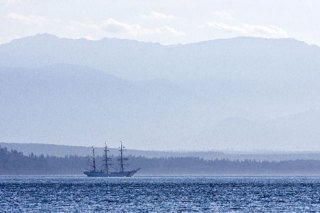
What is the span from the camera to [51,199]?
186875mm

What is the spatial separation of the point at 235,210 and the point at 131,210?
11.8 metres

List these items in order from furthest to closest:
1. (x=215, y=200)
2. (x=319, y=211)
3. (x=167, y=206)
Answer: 1. (x=215, y=200)
2. (x=167, y=206)
3. (x=319, y=211)

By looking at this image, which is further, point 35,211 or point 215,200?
point 215,200

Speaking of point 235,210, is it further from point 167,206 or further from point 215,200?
point 215,200

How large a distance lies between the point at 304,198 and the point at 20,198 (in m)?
40.7

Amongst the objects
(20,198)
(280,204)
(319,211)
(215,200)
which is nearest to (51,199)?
(20,198)

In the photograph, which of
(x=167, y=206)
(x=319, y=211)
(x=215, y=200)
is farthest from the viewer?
(x=215, y=200)

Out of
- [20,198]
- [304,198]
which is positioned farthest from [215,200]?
[20,198]

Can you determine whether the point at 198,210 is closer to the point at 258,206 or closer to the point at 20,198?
the point at 258,206

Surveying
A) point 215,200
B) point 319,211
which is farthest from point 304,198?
point 319,211

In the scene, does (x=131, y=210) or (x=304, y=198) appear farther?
(x=304, y=198)

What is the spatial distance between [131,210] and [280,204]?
979 inches

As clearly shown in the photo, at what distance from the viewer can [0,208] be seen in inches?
6191

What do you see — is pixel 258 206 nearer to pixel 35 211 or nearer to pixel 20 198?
pixel 35 211
